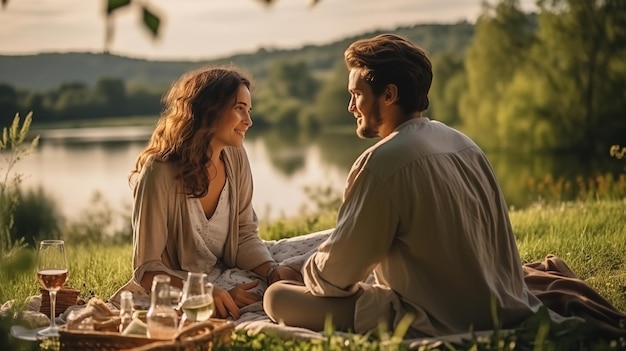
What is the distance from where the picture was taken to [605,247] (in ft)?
17.9

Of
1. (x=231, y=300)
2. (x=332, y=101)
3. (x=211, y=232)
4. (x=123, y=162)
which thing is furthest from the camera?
(x=332, y=101)

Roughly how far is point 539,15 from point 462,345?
83.1 ft

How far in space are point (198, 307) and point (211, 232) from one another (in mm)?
1316

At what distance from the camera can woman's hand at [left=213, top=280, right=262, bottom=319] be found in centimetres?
426

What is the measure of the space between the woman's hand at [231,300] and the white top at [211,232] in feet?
0.74

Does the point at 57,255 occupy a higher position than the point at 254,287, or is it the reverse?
the point at 57,255

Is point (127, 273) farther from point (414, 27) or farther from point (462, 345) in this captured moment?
point (414, 27)

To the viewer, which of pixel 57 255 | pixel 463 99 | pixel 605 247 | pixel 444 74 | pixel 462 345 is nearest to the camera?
pixel 462 345

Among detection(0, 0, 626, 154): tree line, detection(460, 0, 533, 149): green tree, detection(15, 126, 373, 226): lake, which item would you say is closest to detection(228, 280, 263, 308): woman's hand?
detection(15, 126, 373, 226): lake

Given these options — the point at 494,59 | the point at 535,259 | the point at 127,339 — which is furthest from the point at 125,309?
the point at 494,59

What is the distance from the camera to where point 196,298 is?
3.34 meters

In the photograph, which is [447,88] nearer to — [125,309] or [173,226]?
[173,226]

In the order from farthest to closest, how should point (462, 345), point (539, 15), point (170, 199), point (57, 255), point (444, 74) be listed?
1. point (444, 74)
2. point (539, 15)
3. point (170, 199)
4. point (57, 255)
5. point (462, 345)

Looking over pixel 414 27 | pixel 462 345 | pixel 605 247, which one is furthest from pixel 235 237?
pixel 414 27
